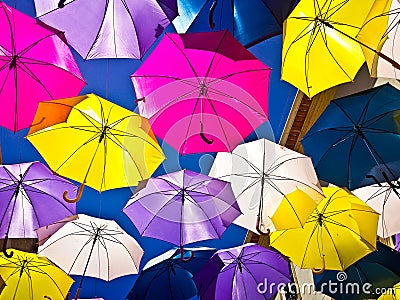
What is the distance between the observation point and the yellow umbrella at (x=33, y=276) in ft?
17.0

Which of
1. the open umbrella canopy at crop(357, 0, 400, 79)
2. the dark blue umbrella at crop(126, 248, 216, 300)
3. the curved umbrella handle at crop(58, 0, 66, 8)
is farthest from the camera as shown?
the dark blue umbrella at crop(126, 248, 216, 300)

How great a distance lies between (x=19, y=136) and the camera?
5797 millimetres

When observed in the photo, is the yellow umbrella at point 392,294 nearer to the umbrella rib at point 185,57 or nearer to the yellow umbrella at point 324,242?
the yellow umbrella at point 324,242

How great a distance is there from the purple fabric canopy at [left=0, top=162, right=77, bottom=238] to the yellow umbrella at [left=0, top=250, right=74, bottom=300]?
364mm

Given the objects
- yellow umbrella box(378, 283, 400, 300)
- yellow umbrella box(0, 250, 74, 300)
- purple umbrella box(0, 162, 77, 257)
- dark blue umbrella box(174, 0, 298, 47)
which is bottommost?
yellow umbrella box(378, 283, 400, 300)

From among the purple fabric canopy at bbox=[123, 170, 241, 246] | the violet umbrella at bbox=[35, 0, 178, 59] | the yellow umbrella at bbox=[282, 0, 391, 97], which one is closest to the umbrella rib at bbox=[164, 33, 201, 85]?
the violet umbrella at bbox=[35, 0, 178, 59]

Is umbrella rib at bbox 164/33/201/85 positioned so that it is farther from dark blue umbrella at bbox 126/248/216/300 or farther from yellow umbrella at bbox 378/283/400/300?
yellow umbrella at bbox 378/283/400/300

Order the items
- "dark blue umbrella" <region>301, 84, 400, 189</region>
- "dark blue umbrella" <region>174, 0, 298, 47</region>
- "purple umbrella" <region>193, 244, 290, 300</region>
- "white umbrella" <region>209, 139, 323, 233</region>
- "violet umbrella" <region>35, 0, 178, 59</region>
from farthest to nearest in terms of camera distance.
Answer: "purple umbrella" <region>193, 244, 290, 300</region> < "white umbrella" <region>209, 139, 323, 233</region> < "dark blue umbrella" <region>301, 84, 400, 189</region> < "dark blue umbrella" <region>174, 0, 298, 47</region> < "violet umbrella" <region>35, 0, 178, 59</region>

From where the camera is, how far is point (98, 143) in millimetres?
3982

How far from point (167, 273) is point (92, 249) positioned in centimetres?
90

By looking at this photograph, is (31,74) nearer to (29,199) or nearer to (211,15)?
(211,15)

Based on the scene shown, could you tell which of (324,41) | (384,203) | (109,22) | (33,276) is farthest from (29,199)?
(384,203)

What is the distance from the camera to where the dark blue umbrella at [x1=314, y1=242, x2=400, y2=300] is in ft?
16.9

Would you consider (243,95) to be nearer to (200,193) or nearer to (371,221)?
(200,193)
